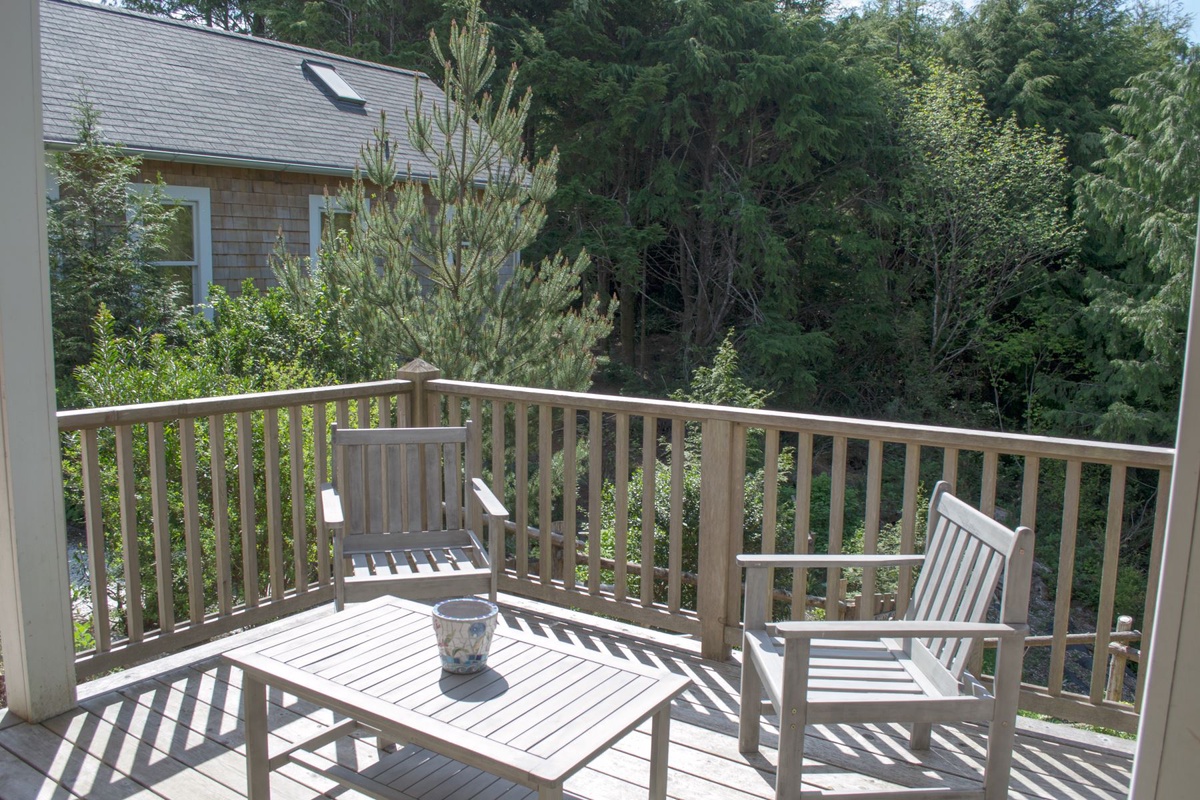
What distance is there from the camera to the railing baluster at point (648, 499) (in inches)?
135

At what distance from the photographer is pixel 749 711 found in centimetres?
271

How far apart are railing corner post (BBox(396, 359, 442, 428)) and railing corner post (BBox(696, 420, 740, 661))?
4.61ft

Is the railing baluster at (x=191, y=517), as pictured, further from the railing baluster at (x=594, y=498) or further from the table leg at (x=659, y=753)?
the table leg at (x=659, y=753)

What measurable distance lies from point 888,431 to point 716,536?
752 mm

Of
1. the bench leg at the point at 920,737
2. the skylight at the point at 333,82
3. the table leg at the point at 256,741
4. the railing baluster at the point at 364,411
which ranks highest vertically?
the skylight at the point at 333,82

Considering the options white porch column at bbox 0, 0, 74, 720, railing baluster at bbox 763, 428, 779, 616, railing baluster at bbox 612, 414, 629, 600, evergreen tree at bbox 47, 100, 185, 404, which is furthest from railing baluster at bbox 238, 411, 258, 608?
evergreen tree at bbox 47, 100, 185, 404

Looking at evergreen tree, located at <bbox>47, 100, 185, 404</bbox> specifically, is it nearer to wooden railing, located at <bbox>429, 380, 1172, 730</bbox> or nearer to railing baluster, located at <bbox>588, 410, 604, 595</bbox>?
wooden railing, located at <bbox>429, 380, 1172, 730</bbox>

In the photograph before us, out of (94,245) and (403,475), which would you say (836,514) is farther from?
(94,245)

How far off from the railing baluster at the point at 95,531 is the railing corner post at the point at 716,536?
2063mm

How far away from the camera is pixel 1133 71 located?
1573cm

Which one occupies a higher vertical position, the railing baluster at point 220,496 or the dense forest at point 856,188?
the dense forest at point 856,188

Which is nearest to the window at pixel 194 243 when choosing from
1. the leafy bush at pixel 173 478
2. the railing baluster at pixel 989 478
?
the leafy bush at pixel 173 478

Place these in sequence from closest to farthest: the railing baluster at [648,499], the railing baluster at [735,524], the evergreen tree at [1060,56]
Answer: the railing baluster at [735,524]
the railing baluster at [648,499]
the evergreen tree at [1060,56]

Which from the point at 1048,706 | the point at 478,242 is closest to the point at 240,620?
the point at 1048,706
